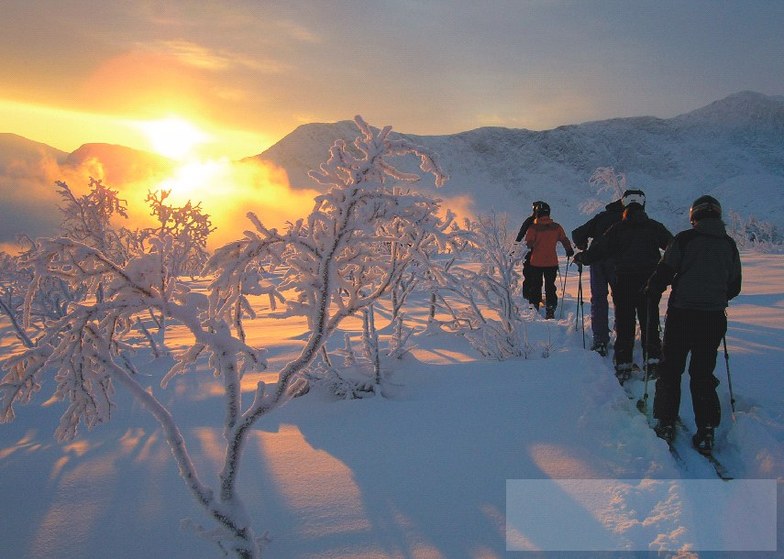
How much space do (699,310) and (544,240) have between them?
4.33 metres

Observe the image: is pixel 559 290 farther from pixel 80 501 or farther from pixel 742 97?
pixel 742 97

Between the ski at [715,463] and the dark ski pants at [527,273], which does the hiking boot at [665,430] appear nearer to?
the ski at [715,463]

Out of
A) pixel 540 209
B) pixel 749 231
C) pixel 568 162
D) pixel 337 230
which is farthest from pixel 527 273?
pixel 568 162

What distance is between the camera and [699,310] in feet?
11.4

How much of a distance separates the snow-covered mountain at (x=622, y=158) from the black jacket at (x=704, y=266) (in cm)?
8404

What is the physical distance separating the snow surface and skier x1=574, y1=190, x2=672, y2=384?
17.8 inches

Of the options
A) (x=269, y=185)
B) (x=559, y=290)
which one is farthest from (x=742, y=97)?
(x=559, y=290)

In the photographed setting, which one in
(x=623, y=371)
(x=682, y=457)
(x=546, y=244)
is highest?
(x=546, y=244)

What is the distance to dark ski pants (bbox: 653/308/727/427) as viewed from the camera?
3.39 metres

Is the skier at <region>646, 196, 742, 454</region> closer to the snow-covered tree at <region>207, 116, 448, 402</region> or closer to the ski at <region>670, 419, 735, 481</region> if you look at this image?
the ski at <region>670, 419, 735, 481</region>

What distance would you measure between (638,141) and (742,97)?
43.6m

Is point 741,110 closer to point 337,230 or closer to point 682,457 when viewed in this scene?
point 682,457

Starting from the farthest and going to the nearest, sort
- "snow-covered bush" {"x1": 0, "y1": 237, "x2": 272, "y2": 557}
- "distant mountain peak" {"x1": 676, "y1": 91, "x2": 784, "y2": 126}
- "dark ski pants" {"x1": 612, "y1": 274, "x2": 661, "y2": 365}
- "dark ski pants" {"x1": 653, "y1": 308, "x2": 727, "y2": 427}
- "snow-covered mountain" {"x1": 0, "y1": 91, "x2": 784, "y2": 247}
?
"distant mountain peak" {"x1": 676, "y1": 91, "x2": 784, "y2": 126} < "snow-covered mountain" {"x1": 0, "y1": 91, "x2": 784, "y2": 247} < "dark ski pants" {"x1": 612, "y1": 274, "x2": 661, "y2": 365} < "dark ski pants" {"x1": 653, "y1": 308, "x2": 727, "y2": 427} < "snow-covered bush" {"x1": 0, "y1": 237, "x2": 272, "y2": 557}
